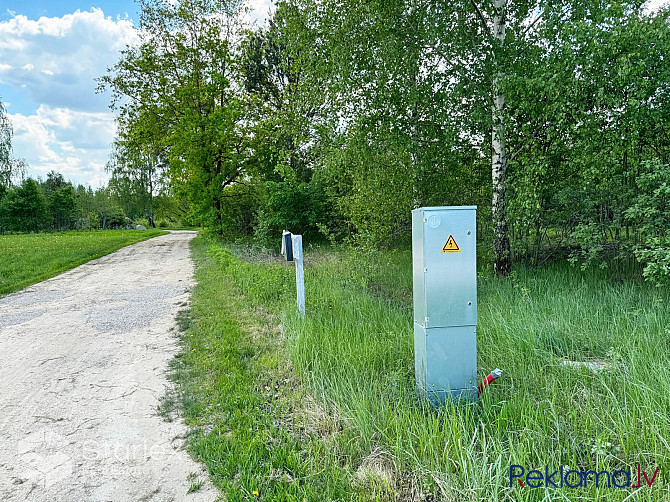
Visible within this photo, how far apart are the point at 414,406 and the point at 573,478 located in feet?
3.18

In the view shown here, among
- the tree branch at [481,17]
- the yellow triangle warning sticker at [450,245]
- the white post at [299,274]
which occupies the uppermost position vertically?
the tree branch at [481,17]

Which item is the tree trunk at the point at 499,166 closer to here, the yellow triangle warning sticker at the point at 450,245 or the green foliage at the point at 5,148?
the yellow triangle warning sticker at the point at 450,245

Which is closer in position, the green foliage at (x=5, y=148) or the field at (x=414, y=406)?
the field at (x=414, y=406)

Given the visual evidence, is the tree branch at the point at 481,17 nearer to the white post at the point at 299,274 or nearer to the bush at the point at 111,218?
the white post at the point at 299,274

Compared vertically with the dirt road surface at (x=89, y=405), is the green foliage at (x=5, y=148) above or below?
above

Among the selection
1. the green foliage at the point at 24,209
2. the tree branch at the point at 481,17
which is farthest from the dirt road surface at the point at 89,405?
the green foliage at the point at 24,209

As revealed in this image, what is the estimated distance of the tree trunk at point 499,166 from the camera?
6.63 metres

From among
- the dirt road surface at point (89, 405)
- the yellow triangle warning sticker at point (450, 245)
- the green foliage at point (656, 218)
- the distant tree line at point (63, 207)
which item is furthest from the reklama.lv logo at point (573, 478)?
the distant tree line at point (63, 207)

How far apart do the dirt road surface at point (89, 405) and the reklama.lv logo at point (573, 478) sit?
165cm

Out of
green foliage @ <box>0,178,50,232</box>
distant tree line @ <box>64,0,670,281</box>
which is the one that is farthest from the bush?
distant tree line @ <box>64,0,670,281</box>

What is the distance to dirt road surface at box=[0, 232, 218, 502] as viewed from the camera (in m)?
2.41

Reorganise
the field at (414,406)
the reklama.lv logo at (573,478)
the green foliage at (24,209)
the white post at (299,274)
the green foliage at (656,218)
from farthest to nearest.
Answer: the green foliage at (24,209)
the white post at (299,274)
the green foliage at (656,218)
the field at (414,406)
the reklama.lv logo at (573,478)

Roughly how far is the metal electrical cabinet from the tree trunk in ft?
15.2

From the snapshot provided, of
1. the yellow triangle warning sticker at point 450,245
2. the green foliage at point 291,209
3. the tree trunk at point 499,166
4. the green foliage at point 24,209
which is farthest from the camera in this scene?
the green foliage at point 24,209
